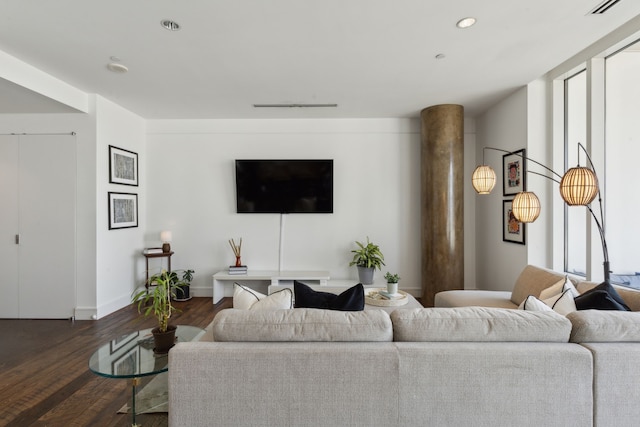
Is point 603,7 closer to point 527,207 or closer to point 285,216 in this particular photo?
point 527,207

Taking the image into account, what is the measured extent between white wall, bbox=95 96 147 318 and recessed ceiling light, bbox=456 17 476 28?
3.92 meters

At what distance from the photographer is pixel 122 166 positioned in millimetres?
4055

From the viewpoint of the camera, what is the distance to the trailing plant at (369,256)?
4313 millimetres

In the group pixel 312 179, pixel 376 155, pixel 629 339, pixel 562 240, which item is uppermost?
pixel 376 155

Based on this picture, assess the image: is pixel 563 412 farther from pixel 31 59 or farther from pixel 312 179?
pixel 31 59

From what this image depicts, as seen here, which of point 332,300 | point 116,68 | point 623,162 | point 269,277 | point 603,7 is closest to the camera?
point 332,300

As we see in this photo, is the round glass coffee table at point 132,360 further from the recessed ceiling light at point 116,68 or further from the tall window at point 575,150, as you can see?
the tall window at point 575,150

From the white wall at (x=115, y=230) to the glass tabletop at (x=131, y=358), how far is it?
7.11ft

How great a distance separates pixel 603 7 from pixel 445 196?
90.8 inches

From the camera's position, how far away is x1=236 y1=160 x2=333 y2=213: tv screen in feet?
14.7

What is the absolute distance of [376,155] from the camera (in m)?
4.57

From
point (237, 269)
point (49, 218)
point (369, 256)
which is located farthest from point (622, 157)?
point (49, 218)

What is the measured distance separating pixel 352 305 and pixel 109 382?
203 cm

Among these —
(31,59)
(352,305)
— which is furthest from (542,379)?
(31,59)
